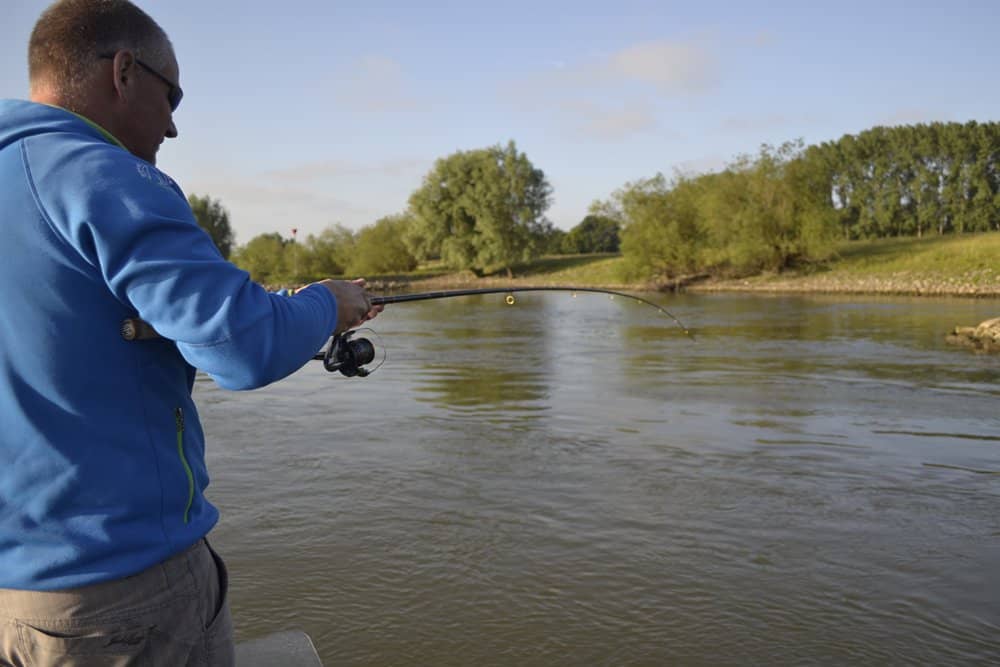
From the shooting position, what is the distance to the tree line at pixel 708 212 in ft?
170

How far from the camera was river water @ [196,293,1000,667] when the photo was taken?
17.0ft

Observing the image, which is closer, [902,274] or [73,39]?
[73,39]

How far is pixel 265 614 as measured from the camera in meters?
5.42

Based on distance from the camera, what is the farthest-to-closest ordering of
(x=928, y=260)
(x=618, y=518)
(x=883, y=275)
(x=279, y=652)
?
(x=928, y=260)
(x=883, y=275)
(x=618, y=518)
(x=279, y=652)

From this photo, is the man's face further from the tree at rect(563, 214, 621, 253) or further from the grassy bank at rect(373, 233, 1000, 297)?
the tree at rect(563, 214, 621, 253)

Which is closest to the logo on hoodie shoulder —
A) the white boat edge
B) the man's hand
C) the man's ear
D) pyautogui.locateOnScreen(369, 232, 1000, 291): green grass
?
the man's ear

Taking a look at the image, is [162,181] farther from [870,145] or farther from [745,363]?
[870,145]

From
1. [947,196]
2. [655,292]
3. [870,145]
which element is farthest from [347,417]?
[870,145]

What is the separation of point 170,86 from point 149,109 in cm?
8

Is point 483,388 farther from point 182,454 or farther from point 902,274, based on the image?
point 902,274

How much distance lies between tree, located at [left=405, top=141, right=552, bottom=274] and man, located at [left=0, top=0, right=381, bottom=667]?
71.5 m

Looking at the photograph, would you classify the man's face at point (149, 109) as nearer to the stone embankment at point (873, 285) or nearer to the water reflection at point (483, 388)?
the water reflection at point (483, 388)

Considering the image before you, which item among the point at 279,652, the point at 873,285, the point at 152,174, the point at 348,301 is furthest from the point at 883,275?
the point at 152,174

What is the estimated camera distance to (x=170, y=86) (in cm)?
206
